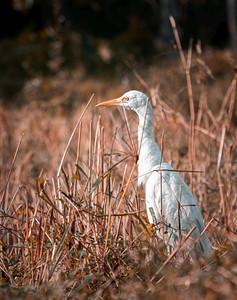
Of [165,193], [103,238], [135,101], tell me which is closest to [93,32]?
[135,101]

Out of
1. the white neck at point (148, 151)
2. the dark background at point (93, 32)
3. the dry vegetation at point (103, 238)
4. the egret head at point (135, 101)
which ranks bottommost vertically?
the dry vegetation at point (103, 238)

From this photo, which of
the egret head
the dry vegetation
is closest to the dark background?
the dry vegetation

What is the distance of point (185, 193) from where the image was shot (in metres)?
2.23

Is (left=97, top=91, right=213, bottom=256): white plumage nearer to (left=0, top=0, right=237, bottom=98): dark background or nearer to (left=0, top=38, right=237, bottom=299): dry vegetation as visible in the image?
(left=0, top=38, right=237, bottom=299): dry vegetation

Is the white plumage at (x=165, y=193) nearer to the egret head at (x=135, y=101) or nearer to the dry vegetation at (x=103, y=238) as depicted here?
the egret head at (x=135, y=101)

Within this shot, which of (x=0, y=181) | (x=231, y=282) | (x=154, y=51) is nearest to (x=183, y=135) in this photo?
(x=0, y=181)

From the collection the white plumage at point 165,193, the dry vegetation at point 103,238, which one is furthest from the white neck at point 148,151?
the dry vegetation at point 103,238

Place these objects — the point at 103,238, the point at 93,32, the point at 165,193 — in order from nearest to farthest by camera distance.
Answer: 1. the point at 103,238
2. the point at 165,193
3. the point at 93,32

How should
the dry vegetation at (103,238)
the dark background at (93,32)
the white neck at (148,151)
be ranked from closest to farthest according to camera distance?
the dry vegetation at (103,238), the white neck at (148,151), the dark background at (93,32)

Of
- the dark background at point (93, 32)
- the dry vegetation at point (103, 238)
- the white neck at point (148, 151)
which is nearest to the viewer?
the dry vegetation at point (103, 238)

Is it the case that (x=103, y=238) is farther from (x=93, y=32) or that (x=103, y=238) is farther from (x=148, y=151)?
(x=93, y=32)

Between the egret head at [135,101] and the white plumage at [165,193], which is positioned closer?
the white plumage at [165,193]

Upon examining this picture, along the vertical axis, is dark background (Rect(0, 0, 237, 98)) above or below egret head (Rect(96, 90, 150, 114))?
above

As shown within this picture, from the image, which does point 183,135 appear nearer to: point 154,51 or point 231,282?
point 231,282
